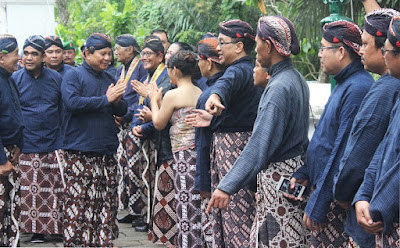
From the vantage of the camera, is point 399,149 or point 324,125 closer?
point 399,149

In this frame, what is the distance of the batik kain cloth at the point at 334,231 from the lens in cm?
399

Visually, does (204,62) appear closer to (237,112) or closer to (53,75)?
(237,112)

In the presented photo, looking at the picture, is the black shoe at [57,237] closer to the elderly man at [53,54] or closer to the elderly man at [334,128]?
the elderly man at [53,54]

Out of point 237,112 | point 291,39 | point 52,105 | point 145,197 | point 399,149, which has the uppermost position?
point 291,39

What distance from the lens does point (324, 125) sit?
3992 millimetres

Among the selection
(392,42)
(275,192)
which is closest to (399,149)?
(392,42)

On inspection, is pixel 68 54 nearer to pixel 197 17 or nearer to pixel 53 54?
pixel 53 54

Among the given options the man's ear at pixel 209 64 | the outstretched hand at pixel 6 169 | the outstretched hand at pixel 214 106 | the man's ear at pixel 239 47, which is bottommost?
the outstretched hand at pixel 6 169

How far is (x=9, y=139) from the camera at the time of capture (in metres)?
6.22

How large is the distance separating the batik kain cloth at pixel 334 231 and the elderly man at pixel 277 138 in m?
0.34

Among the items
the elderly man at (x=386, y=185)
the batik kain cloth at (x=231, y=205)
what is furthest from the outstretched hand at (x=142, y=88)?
the elderly man at (x=386, y=185)

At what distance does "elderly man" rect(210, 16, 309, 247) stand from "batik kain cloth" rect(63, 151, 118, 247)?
101 inches

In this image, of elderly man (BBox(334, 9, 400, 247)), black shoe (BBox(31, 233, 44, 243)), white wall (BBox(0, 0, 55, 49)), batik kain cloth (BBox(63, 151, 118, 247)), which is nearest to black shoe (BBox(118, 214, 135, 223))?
black shoe (BBox(31, 233, 44, 243))

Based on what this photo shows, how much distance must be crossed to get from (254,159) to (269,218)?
1.65 feet
